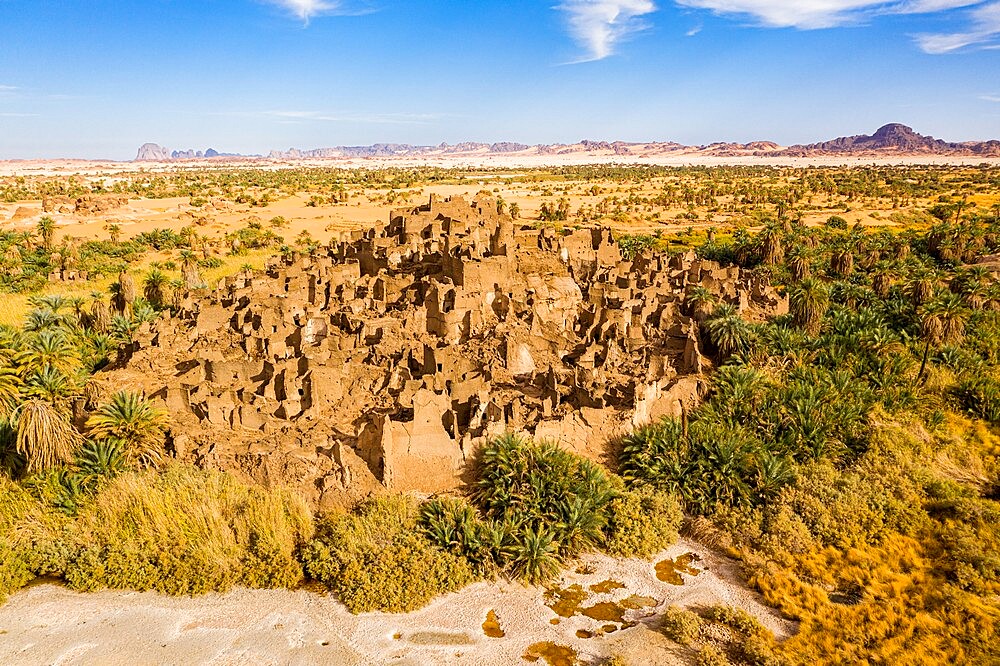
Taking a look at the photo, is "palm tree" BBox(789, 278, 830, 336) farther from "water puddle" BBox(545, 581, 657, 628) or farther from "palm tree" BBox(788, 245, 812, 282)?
"water puddle" BBox(545, 581, 657, 628)

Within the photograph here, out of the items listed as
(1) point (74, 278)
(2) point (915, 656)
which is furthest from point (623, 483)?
(1) point (74, 278)

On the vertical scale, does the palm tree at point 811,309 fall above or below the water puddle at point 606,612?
above

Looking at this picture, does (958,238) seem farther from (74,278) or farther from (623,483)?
(74,278)

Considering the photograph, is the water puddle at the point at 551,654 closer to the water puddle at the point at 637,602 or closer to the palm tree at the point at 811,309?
the water puddle at the point at 637,602

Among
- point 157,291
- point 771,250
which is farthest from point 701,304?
point 157,291

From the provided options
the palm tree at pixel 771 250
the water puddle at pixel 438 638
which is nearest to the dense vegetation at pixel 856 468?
the water puddle at pixel 438 638

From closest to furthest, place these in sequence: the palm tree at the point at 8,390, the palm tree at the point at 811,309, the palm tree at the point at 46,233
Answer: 1. the palm tree at the point at 8,390
2. the palm tree at the point at 811,309
3. the palm tree at the point at 46,233

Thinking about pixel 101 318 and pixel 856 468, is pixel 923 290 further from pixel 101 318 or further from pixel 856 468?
pixel 101 318
